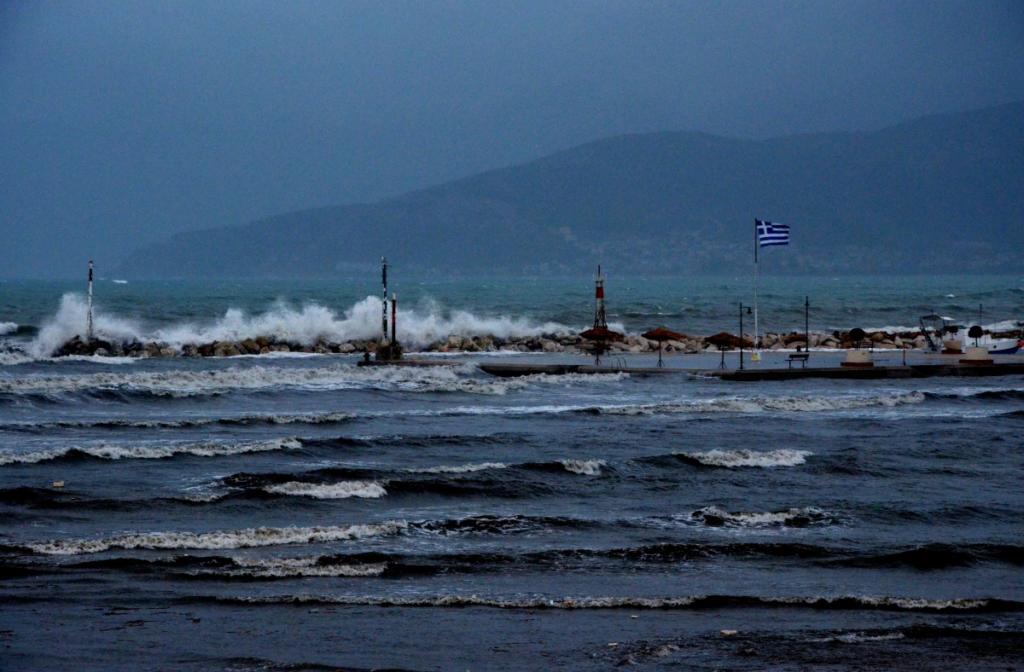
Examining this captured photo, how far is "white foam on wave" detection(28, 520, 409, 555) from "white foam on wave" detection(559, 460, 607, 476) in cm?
548

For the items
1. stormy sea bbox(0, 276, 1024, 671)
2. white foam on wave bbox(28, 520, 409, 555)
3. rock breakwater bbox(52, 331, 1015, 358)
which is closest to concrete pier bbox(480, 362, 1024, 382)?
stormy sea bbox(0, 276, 1024, 671)

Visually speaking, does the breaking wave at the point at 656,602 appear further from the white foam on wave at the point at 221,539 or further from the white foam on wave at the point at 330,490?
the white foam on wave at the point at 330,490

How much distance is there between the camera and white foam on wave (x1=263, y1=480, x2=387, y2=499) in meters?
20.8

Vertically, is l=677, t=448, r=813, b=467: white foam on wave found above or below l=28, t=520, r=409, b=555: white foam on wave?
above

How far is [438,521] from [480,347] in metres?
37.4

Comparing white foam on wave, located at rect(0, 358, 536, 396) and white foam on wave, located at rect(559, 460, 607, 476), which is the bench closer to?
white foam on wave, located at rect(0, 358, 536, 396)

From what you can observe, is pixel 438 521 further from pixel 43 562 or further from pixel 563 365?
pixel 563 365

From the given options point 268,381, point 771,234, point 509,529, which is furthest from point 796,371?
point 509,529

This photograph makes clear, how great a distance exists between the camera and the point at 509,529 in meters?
18.3

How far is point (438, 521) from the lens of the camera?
18.8 meters

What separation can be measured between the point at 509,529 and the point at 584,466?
534 centimetres

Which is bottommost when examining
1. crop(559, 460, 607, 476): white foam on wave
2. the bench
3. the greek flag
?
crop(559, 460, 607, 476): white foam on wave

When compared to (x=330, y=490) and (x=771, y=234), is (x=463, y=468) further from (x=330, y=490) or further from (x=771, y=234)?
(x=771, y=234)

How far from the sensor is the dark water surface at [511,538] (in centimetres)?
1275
